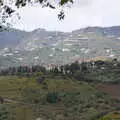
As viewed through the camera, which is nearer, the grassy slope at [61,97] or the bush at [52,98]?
the grassy slope at [61,97]

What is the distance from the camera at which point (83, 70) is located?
13038 centimetres

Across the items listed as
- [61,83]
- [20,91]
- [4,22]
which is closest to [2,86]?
[20,91]

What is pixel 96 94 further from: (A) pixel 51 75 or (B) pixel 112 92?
(A) pixel 51 75

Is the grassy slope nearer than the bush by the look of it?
Yes

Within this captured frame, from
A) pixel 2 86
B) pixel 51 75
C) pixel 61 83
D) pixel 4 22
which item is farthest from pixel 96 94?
pixel 4 22

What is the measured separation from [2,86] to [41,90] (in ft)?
49.9

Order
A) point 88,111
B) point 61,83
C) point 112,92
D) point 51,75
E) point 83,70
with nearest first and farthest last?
point 88,111, point 112,92, point 61,83, point 51,75, point 83,70

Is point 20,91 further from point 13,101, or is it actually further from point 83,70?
point 83,70

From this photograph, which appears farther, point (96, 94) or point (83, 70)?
point (83, 70)

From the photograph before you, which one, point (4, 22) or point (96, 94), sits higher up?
point (4, 22)

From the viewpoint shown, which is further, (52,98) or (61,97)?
(61,97)

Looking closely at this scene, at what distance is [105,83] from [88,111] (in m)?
30.0

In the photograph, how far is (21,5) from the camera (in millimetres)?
9766

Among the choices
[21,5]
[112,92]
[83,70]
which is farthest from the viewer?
[83,70]
